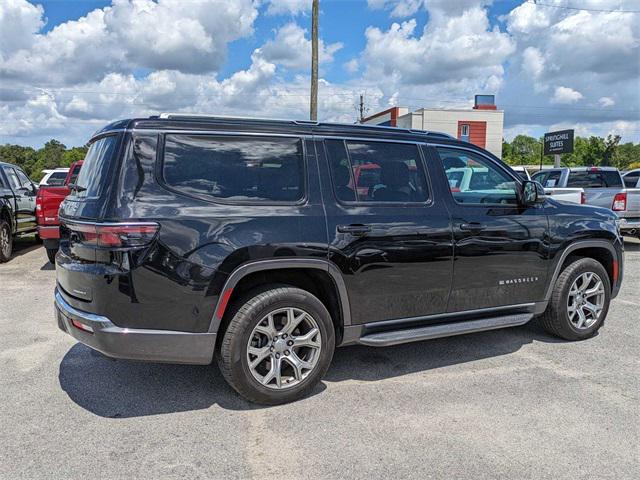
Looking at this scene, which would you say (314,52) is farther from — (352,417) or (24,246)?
(352,417)

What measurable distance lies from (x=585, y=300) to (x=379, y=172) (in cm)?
262

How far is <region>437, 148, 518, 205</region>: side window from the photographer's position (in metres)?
4.33

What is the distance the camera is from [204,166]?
3.40 meters

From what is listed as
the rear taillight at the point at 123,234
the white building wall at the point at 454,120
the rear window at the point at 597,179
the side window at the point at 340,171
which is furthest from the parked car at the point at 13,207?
the white building wall at the point at 454,120

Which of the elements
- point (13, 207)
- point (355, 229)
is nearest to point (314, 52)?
point (13, 207)

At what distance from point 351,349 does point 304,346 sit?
1256mm

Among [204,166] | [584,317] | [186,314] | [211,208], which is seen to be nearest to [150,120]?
[204,166]

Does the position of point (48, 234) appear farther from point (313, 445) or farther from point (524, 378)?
point (524, 378)

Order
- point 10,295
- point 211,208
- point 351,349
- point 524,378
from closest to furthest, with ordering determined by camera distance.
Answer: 1. point 211,208
2. point 524,378
3. point 351,349
4. point 10,295

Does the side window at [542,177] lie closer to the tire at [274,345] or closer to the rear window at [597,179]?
the rear window at [597,179]

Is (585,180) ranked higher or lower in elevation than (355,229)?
higher

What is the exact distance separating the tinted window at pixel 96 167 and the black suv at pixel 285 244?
0.7 inches

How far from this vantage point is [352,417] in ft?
11.2

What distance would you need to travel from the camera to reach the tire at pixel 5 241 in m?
9.31
